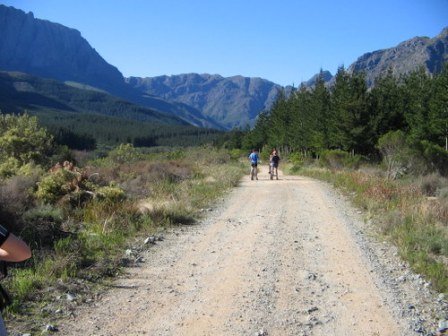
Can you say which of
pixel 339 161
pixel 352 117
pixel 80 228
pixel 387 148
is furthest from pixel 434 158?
pixel 80 228

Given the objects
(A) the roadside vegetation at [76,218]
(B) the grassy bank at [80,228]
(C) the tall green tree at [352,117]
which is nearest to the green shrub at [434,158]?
(A) the roadside vegetation at [76,218]

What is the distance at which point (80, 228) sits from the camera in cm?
992

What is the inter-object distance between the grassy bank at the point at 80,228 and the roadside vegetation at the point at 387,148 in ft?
16.2

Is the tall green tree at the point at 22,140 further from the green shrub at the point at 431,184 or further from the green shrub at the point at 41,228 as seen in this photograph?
the green shrub at the point at 431,184

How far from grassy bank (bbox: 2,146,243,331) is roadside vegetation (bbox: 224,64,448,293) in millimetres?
4933

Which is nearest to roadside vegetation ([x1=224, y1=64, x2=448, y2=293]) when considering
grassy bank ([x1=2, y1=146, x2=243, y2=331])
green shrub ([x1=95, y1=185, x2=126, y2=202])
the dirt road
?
the dirt road

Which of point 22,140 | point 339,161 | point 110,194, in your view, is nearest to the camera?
point 110,194

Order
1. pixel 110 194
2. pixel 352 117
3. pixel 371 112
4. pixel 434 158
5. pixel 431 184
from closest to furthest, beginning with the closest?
1. pixel 110 194
2. pixel 431 184
3. pixel 434 158
4. pixel 352 117
5. pixel 371 112

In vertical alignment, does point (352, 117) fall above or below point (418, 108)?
below

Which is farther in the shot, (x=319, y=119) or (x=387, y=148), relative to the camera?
(x=319, y=119)

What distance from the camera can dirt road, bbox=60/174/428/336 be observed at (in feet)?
16.8

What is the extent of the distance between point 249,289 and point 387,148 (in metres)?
22.3

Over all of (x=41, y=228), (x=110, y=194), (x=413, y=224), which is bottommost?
(x=413, y=224)

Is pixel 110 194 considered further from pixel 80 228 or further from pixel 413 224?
pixel 413 224
